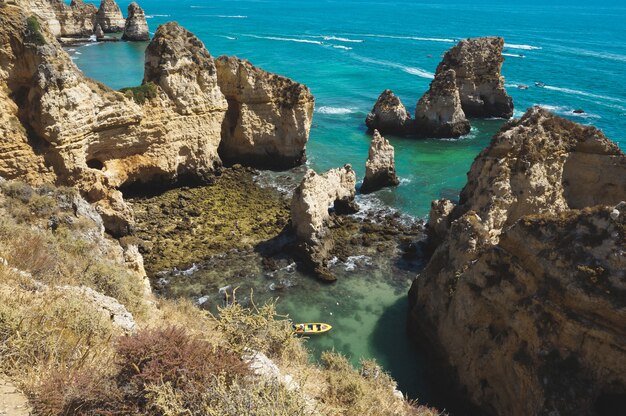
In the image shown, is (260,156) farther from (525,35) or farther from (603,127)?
(525,35)

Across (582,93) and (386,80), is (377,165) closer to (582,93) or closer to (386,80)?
(386,80)

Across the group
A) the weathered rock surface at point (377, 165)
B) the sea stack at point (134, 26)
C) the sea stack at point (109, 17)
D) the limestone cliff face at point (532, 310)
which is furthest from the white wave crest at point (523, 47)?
the limestone cliff face at point (532, 310)

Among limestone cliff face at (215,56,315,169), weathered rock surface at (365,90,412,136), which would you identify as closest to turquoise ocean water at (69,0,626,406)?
weathered rock surface at (365,90,412,136)

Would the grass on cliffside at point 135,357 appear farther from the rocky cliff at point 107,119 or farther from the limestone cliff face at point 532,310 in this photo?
the rocky cliff at point 107,119

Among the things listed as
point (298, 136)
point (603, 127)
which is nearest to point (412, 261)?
point (298, 136)

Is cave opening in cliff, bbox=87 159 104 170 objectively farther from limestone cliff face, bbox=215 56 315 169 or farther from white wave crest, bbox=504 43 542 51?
white wave crest, bbox=504 43 542 51
